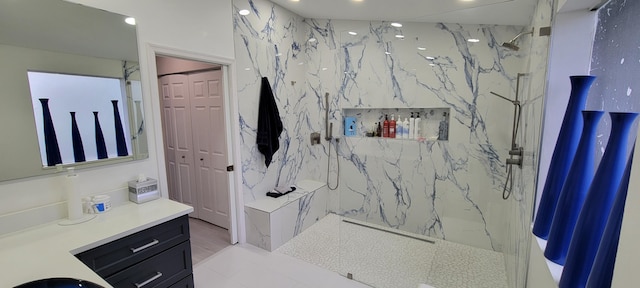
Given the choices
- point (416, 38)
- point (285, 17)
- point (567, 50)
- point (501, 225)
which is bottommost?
point (501, 225)

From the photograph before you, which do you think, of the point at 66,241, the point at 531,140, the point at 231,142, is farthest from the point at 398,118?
the point at 66,241

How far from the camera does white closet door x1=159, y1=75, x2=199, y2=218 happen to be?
352cm

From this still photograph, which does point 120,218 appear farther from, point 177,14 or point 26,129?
point 177,14

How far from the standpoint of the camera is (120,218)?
1737mm

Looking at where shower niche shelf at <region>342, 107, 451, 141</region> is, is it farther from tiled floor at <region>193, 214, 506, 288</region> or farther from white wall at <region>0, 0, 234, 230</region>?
white wall at <region>0, 0, 234, 230</region>

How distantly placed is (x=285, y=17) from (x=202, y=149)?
192 centimetres

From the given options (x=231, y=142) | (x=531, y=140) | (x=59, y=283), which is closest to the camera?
(x=59, y=283)

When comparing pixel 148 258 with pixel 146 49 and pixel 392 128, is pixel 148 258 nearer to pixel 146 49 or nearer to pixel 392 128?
pixel 146 49

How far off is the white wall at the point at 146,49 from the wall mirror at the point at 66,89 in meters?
0.06

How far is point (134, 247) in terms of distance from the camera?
1.62 meters

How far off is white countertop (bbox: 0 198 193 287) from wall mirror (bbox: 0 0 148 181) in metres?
0.37

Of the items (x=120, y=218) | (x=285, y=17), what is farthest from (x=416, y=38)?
(x=120, y=218)

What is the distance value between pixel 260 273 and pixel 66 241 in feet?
4.95

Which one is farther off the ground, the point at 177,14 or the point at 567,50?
the point at 177,14
